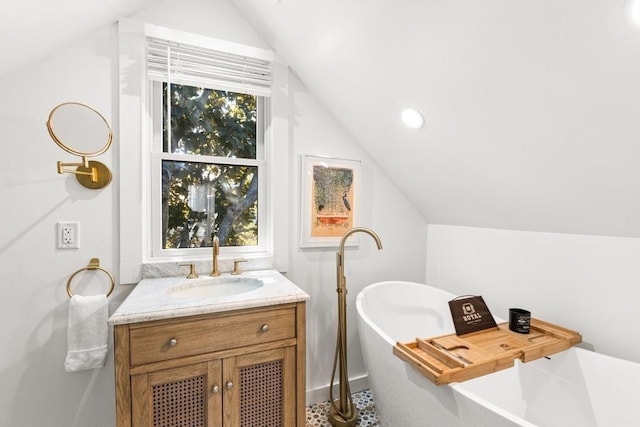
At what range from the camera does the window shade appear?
1538 millimetres

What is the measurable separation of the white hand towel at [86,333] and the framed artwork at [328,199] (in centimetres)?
113

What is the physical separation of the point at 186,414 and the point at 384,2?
1854 millimetres

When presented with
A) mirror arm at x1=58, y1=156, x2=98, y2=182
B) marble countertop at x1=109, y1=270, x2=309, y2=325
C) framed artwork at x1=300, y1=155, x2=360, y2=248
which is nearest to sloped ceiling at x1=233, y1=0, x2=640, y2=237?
framed artwork at x1=300, y1=155, x2=360, y2=248

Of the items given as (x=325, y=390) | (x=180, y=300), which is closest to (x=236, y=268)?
(x=180, y=300)

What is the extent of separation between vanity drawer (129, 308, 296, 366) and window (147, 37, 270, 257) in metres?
0.68

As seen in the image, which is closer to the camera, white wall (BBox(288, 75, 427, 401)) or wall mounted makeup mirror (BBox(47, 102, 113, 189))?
wall mounted makeup mirror (BBox(47, 102, 113, 189))

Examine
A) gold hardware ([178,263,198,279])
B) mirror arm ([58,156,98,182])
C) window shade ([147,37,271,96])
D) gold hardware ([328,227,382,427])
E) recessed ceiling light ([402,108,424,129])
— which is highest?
window shade ([147,37,271,96])

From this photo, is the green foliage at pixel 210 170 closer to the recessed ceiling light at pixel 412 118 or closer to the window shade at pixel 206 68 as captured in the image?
the window shade at pixel 206 68

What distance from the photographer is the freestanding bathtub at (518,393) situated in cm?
99

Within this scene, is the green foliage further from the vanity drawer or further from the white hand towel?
the vanity drawer

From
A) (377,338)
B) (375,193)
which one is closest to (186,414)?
(377,338)

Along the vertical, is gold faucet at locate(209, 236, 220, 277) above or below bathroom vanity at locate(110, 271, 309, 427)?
above

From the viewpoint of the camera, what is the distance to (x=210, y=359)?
44.7 inches

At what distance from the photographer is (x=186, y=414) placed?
1121 millimetres
